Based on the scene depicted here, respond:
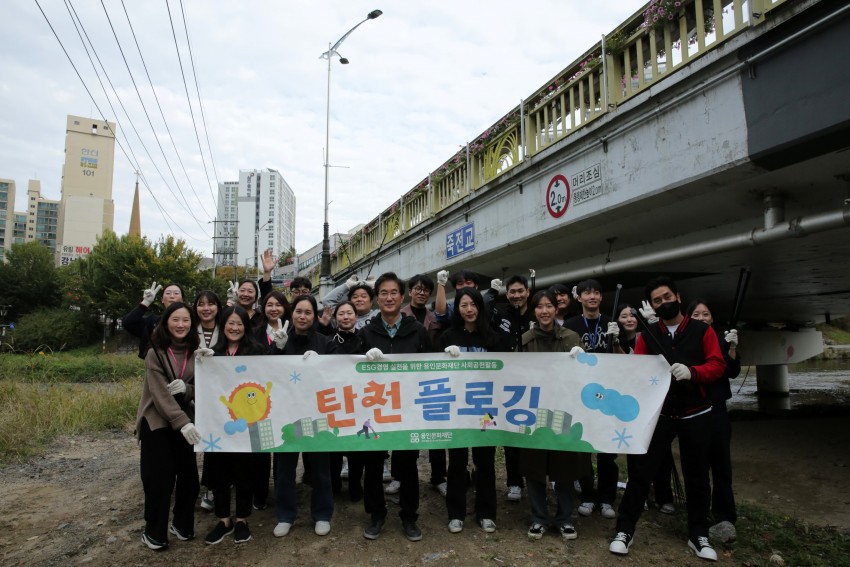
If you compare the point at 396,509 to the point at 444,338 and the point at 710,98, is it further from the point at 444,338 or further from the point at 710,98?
the point at 710,98

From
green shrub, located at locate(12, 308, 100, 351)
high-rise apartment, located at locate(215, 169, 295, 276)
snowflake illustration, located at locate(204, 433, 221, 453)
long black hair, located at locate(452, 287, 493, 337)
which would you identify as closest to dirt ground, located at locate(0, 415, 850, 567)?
snowflake illustration, located at locate(204, 433, 221, 453)

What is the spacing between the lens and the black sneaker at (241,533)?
3854 mm

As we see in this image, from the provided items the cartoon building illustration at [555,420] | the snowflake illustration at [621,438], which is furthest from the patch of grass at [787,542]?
the cartoon building illustration at [555,420]

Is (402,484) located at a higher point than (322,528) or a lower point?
higher

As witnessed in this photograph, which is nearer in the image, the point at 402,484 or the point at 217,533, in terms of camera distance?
the point at 217,533

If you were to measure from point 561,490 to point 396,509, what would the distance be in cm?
149

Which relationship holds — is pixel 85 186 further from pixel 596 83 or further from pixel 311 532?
pixel 311 532

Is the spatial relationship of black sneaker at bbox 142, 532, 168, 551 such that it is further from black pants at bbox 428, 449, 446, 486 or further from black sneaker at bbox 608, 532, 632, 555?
black sneaker at bbox 608, 532, 632, 555

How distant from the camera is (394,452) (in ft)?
13.3

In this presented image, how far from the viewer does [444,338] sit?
167 inches

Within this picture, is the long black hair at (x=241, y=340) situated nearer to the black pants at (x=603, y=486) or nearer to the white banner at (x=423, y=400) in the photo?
the white banner at (x=423, y=400)

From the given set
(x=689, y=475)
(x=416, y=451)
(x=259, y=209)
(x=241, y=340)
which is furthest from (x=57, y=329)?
(x=689, y=475)

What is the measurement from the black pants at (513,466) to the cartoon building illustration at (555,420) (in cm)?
100

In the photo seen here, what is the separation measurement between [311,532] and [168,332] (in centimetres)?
186
